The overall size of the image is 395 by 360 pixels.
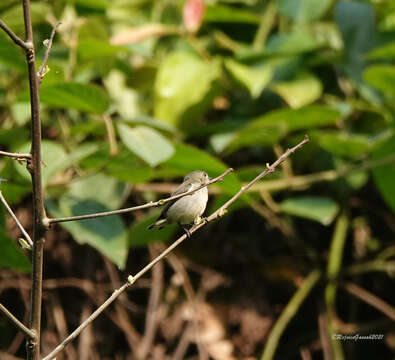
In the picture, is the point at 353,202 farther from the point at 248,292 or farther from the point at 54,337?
the point at 54,337

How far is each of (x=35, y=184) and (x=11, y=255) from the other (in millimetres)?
1179

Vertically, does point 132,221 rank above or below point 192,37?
A: below

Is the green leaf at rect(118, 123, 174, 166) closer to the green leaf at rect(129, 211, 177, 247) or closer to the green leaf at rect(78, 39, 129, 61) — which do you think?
the green leaf at rect(129, 211, 177, 247)

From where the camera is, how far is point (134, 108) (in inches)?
104

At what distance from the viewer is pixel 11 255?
1.97 m

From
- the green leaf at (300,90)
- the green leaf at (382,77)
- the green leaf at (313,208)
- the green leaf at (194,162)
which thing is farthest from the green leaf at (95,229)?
the green leaf at (382,77)

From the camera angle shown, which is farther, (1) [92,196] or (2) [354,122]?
(2) [354,122]

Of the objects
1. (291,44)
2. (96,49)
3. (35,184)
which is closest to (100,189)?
(96,49)

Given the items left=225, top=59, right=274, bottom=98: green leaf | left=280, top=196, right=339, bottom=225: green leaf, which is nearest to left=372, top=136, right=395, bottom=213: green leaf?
A: left=280, top=196, right=339, bottom=225: green leaf

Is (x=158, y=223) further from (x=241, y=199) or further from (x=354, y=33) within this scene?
(x=354, y=33)

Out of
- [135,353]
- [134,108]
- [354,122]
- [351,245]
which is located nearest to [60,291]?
[135,353]

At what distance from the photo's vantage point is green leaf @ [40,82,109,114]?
1898 millimetres

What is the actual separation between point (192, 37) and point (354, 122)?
2.41ft

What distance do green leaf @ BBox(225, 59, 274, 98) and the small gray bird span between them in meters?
0.57
